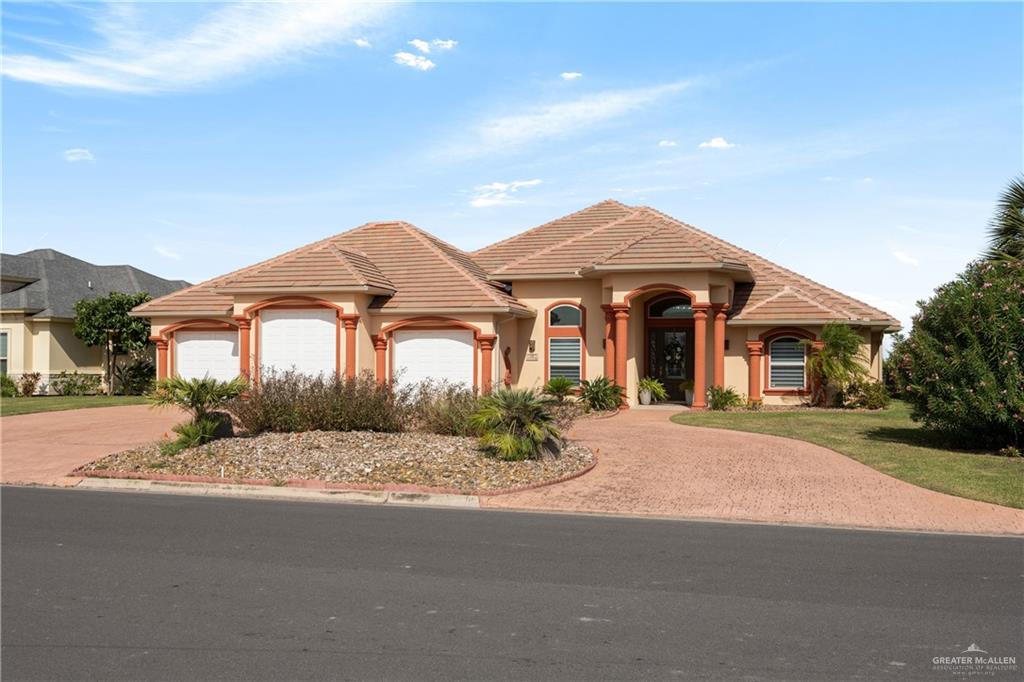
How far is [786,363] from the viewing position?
26969 mm

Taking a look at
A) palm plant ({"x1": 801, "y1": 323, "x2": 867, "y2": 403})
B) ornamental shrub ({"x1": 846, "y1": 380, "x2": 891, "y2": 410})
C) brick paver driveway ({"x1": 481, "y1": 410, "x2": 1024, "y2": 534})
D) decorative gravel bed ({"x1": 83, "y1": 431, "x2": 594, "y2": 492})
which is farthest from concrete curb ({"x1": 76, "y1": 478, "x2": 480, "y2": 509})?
ornamental shrub ({"x1": 846, "y1": 380, "x2": 891, "y2": 410})

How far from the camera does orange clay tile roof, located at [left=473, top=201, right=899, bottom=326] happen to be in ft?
83.1

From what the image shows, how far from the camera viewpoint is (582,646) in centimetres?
613

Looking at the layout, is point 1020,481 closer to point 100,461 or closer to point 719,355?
point 719,355

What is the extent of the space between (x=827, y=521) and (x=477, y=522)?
458 centimetres

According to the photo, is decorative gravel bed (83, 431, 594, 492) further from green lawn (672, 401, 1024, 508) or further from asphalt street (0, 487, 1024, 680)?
green lawn (672, 401, 1024, 508)

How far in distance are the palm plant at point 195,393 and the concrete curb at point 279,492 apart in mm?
1907

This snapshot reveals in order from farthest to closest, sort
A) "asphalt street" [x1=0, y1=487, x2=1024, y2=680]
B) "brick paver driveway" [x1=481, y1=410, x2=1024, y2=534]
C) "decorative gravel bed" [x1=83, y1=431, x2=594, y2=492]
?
1. "decorative gravel bed" [x1=83, y1=431, x2=594, y2=492]
2. "brick paver driveway" [x1=481, y1=410, x2=1024, y2=534]
3. "asphalt street" [x1=0, y1=487, x2=1024, y2=680]

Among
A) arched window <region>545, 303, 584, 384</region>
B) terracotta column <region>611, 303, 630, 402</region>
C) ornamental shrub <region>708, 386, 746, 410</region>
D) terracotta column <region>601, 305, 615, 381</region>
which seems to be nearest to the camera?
terracotta column <region>611, 303, 630, 402</region>

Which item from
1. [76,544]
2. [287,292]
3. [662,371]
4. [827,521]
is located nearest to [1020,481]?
[827,521]

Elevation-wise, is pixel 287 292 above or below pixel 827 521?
above

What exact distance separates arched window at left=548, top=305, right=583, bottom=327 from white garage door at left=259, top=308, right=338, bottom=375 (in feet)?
22.7

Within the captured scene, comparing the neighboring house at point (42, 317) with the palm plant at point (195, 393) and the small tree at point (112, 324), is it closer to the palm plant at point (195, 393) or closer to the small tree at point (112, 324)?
the small tree at point (112, 324)

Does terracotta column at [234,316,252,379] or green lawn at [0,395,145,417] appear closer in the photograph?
terracotta column at [234,316,252,379]
